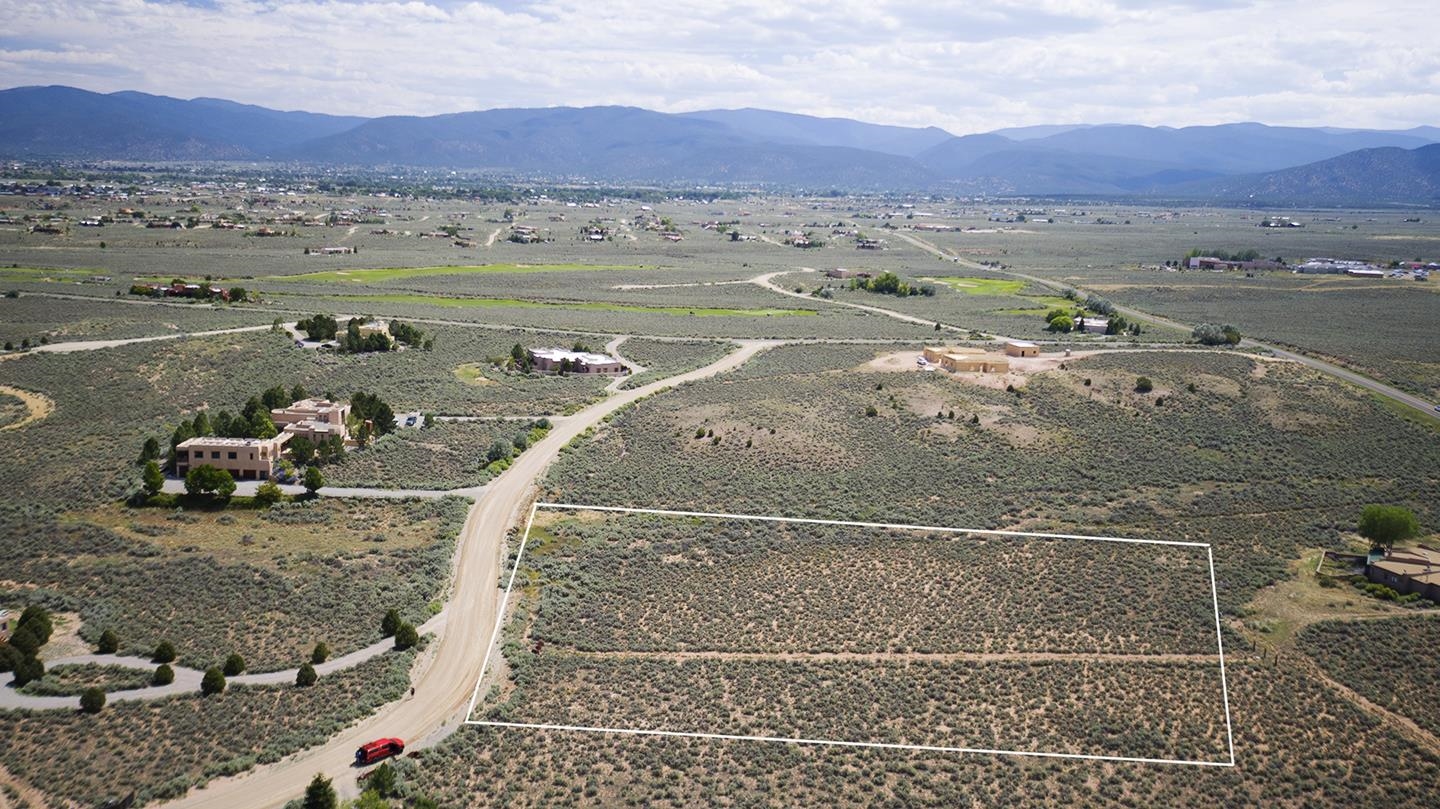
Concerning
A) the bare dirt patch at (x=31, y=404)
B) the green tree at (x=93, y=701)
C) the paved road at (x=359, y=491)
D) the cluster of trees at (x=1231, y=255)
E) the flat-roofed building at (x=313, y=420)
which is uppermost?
the cluster of trees at (x=1231, y=255)

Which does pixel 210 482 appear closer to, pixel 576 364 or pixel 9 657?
pixel 9 657

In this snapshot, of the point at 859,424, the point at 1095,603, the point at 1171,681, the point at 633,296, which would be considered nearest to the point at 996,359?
the point at 859,424

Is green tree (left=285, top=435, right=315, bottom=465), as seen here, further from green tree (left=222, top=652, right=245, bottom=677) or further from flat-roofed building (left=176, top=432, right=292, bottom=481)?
green tree (left=222, top=652, right=245, bottom=677)

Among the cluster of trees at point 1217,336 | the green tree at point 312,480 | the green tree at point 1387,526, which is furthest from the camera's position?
the cluster of trees at point 1217,336

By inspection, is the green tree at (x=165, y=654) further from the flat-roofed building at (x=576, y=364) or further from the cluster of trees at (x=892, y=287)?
the cluster of trees at (x=892, y=287)

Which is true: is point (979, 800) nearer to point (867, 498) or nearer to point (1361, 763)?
point (1361, 763)

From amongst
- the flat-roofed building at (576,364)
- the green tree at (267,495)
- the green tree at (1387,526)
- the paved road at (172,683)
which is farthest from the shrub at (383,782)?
the flat-roofed building at (576,364)
